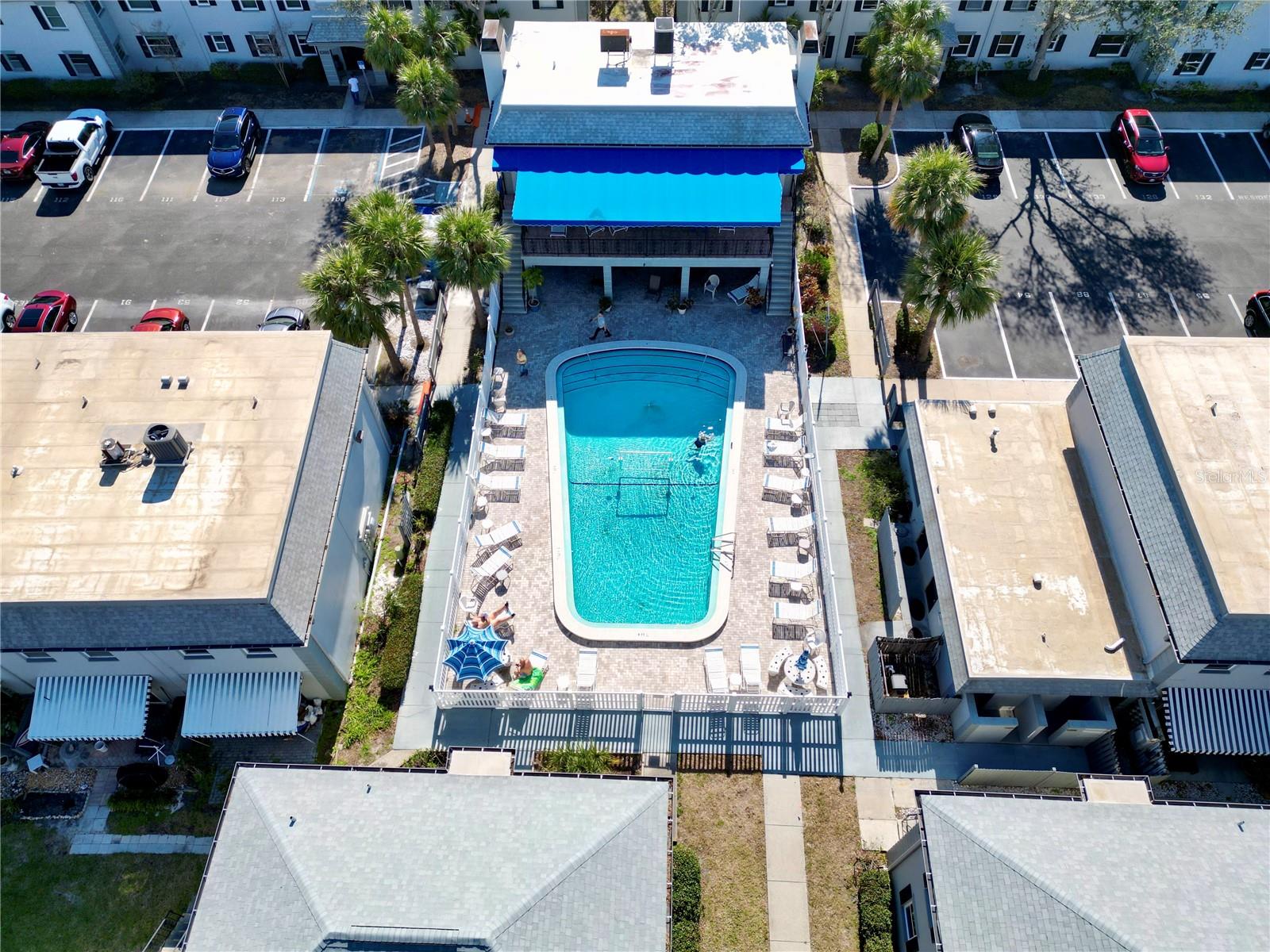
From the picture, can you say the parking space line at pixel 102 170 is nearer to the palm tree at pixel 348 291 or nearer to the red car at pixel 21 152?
the red car at pixel 21 152

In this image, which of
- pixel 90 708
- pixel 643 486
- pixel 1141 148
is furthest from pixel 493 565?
pixel 1141 148

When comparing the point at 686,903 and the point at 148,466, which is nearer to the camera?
the point at 686,903

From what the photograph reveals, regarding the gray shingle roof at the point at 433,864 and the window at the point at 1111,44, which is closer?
the gray shingle roof at the point at 433,864

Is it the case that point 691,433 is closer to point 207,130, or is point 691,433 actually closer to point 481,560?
point 481,560

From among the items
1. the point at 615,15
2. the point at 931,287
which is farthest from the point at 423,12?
the point at 931,287

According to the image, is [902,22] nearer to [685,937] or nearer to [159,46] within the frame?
[685,937]

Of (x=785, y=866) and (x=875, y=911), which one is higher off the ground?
(x=785, y=866)

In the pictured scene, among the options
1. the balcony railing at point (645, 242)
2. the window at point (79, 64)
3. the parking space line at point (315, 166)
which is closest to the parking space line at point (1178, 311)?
the balcony railing at point (645, 242)
